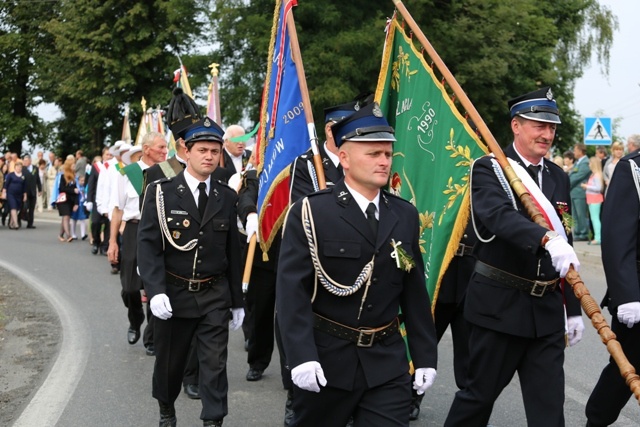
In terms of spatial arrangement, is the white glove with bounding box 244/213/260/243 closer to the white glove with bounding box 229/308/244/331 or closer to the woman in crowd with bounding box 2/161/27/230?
the white glove with bounding box 229/308/244/331

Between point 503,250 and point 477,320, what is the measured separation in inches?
15.9

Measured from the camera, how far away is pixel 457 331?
7.11 m

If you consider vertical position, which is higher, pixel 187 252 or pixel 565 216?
pixel 565 216

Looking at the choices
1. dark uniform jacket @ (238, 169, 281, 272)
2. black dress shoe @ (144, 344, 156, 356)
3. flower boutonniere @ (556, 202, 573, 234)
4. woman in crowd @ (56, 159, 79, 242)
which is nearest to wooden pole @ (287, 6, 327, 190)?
dark uniform jacket @ (238, 169, 281, 272)

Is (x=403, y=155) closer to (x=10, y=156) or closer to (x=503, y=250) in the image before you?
(x=503, y=250)

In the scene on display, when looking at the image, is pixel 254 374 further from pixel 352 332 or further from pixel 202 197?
pixel 352 332

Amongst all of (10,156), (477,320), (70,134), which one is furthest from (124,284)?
(70,134)

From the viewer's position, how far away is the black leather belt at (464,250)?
23.0 ft

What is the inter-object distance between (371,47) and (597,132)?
448 inches

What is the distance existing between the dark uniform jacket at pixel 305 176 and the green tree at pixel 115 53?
109 feet

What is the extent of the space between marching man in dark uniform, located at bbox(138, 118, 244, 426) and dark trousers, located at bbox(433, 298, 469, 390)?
1451 mm

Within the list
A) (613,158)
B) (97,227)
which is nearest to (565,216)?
(613,158)

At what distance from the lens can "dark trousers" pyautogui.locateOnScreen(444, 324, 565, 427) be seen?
523cm

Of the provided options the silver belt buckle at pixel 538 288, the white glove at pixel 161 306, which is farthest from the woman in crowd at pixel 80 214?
the silver belt buckle at pixel 538 288
